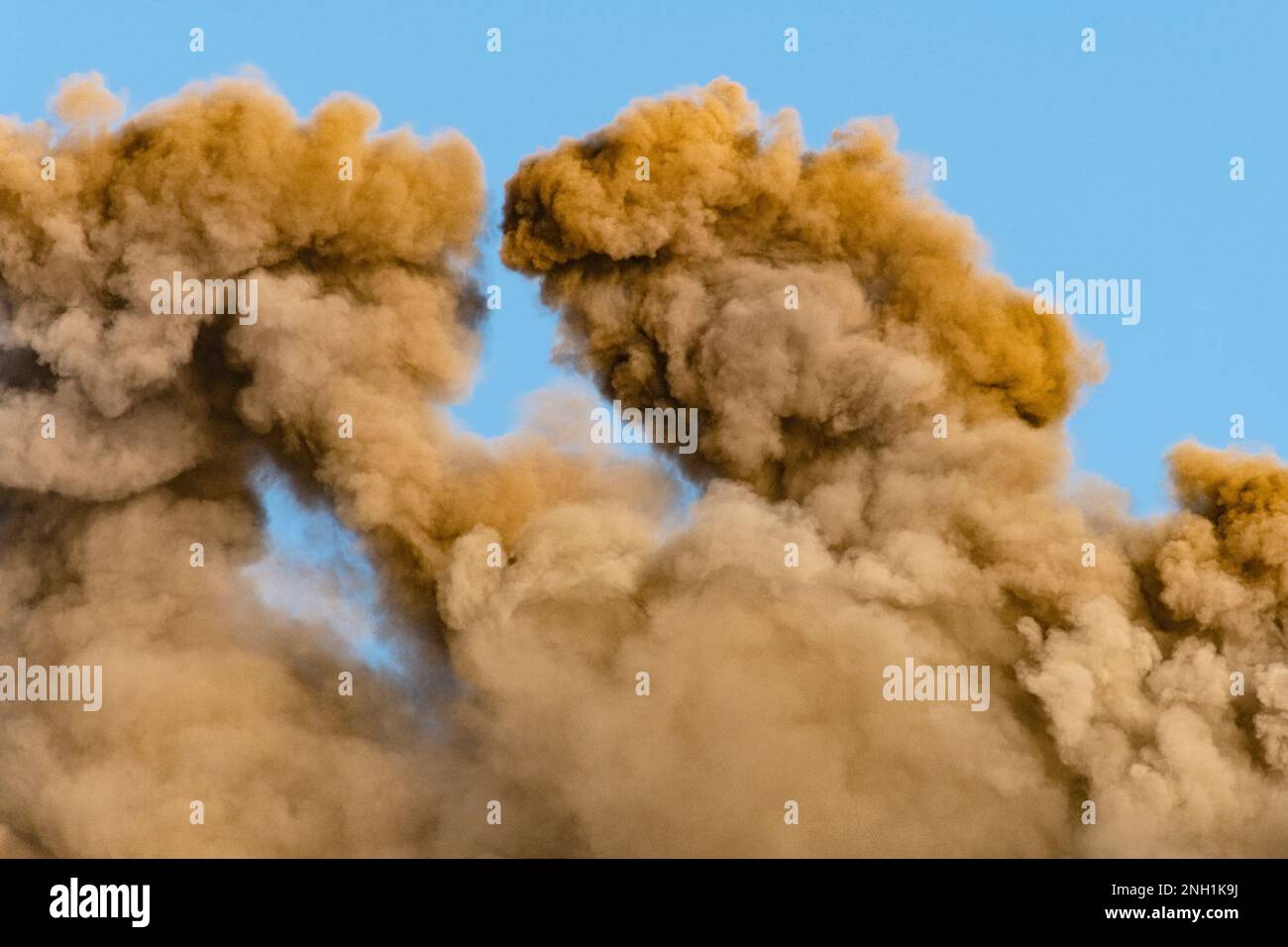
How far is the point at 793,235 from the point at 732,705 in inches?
280

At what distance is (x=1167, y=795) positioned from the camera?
30.8 meters

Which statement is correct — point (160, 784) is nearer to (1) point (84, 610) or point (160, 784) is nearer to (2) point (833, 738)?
(1) point (84, 610)

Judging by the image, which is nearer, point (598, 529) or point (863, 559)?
point (863, 559)

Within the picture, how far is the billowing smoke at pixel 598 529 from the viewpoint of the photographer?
31.6 metres

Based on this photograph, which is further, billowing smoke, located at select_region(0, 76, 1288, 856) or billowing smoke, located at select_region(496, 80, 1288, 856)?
billowing smoke, located at select_region(0, 76, 1288, 856)

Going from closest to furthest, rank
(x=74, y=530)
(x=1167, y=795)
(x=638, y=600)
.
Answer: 1. (x=1167, y=795)
2. (x=638, y=600)
3. (x=74, y=530)

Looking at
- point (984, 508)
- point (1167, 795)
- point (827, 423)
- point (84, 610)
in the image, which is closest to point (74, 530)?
point (84, 610)

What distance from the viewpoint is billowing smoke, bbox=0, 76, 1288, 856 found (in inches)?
1244

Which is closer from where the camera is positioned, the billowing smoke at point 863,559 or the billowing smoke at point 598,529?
the billowing smoke at point 863,559

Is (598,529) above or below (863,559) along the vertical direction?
above

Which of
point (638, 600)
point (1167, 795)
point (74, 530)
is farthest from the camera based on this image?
point (74, 530)

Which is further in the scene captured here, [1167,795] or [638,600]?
[638,600]

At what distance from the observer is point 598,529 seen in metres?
32.9

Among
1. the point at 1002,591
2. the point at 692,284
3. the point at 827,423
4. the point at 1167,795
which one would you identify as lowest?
the point at 1167,795
